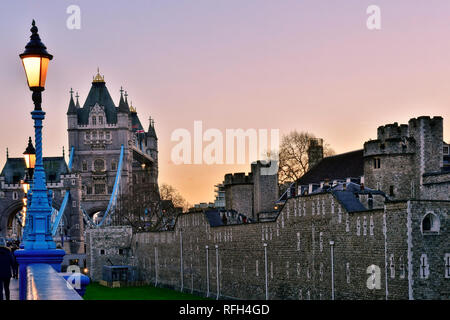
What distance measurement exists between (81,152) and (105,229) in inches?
2223

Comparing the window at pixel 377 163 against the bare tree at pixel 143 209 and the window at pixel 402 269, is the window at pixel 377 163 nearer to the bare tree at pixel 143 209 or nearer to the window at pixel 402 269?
the window at pixel 402 269

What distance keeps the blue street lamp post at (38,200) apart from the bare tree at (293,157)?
7233cm

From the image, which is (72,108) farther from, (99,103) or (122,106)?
(122,106)

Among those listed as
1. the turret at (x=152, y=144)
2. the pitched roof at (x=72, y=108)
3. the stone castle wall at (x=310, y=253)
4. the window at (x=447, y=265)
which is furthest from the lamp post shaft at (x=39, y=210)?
the turret at (x=152, y=144)

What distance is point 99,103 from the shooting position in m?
135

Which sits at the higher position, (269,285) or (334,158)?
(334,158)

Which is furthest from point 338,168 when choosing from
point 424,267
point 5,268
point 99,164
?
point 99,164

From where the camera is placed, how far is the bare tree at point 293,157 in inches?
3386

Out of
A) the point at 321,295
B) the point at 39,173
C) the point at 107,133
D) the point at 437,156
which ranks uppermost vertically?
the point at 107,133

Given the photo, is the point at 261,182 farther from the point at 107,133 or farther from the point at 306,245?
the point at 107,133

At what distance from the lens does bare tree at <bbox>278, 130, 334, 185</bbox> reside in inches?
3386

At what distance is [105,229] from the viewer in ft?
247
